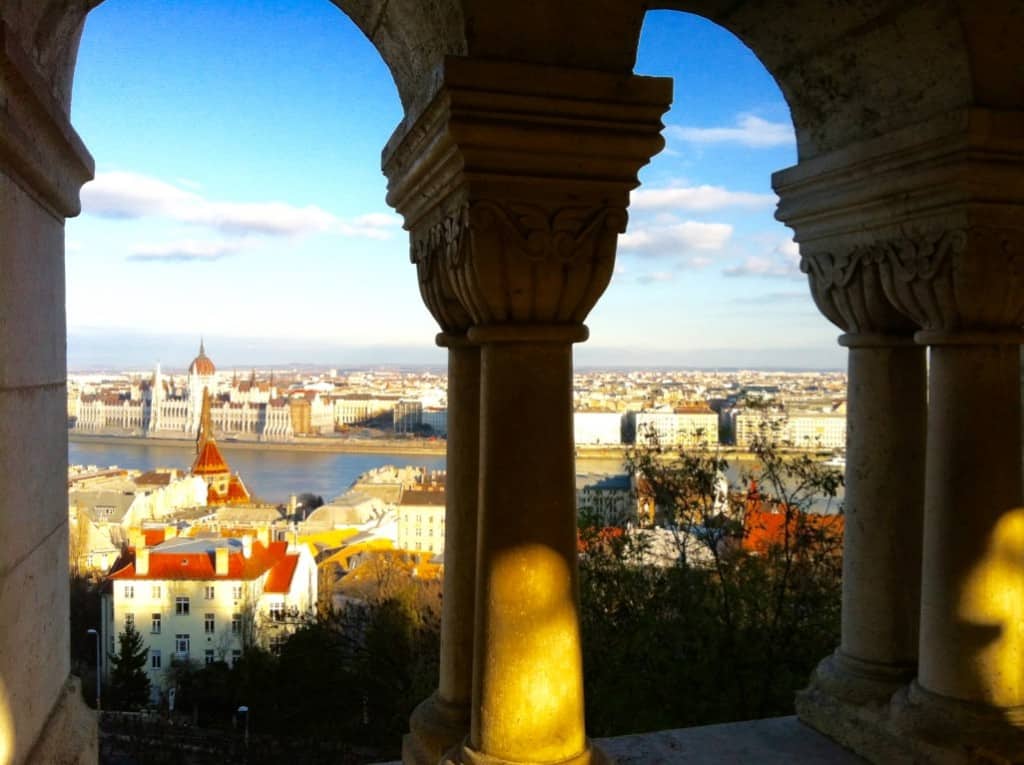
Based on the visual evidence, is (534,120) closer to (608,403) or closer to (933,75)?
(933,75)

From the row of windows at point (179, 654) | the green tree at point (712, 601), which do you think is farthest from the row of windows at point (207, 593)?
the green tree at point (712, 601)

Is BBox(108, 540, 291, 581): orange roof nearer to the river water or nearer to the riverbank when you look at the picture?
the river water

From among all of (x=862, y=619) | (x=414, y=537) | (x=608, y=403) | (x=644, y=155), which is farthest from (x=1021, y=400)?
(x=608, y=403)

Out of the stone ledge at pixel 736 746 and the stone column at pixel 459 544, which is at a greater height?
the stone column at pixel 459 544

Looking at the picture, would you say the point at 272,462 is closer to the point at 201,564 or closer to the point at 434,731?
the point at 201,564

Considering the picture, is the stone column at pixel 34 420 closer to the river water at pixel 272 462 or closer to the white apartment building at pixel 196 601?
the white apartment building at pixel 196 601
